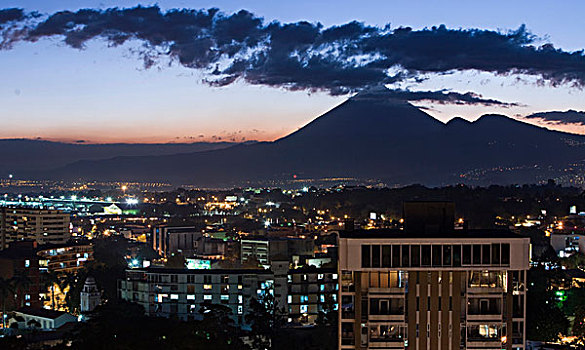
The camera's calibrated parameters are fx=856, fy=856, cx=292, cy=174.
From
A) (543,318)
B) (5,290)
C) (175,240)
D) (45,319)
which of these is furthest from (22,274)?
(543,318)

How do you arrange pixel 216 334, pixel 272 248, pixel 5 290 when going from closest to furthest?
pixel 216 334, pixel 5 290, pixel 272 248

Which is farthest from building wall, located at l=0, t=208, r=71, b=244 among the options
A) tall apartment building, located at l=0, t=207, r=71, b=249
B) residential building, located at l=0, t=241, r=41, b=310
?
residential building, located at l=0, t=241, r=41, b=310

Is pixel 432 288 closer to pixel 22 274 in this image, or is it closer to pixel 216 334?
pixel 216 334

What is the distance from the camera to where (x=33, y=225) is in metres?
59.4

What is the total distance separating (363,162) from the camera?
137250mm

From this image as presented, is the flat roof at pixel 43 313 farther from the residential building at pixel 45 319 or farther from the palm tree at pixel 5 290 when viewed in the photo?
the palm tree at pixel 5 290

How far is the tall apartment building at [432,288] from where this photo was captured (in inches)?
571

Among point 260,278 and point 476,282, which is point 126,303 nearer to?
point 260,278

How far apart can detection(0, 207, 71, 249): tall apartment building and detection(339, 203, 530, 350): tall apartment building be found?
4745cm

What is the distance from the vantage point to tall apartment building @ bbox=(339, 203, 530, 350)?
1451 cm

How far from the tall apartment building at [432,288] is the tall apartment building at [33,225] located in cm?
4745

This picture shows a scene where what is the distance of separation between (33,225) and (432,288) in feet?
162

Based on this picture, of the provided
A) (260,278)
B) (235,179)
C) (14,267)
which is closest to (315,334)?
(260,278)

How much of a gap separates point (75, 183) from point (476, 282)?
605 feet
